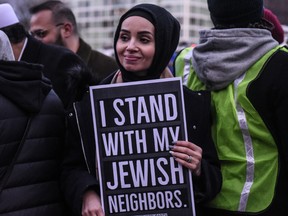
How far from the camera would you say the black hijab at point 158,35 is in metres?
2.86

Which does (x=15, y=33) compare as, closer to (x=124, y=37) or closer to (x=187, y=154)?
(x=124, y=37)

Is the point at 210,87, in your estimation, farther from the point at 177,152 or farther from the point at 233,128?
the point at 177,152

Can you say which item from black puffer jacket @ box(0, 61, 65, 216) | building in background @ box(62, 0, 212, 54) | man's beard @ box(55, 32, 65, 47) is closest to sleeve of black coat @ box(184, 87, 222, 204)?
black puffer jacket @ box(0, 61, 65, 216)

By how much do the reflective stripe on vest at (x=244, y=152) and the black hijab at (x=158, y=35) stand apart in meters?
0.31

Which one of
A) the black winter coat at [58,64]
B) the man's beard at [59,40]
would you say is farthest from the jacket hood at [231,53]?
the man's beard at [59,40]

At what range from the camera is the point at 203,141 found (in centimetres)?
284

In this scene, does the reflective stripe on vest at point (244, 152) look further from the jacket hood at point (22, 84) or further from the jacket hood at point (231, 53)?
the jacket hood at point (22, 84)

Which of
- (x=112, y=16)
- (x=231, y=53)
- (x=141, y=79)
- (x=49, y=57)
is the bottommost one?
(x=112, y=16)

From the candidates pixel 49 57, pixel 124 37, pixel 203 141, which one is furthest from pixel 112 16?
pixel 203 141

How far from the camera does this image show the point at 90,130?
283 cm

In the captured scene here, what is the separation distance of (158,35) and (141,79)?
0.68 feet

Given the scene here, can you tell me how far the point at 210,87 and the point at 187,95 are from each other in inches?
7.0

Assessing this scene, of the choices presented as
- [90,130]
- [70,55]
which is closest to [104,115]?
[90,130]

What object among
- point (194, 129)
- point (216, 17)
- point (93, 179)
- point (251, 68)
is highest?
point (216, 17)
